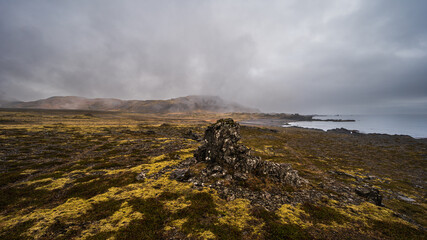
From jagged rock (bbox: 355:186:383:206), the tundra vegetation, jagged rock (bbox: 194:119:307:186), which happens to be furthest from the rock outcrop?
jagged rock (bbox: 355:186:383:206)

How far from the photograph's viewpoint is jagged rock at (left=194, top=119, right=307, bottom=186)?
59.6ft

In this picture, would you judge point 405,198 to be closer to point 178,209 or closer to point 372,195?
point 372,195

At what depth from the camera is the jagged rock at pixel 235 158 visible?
18172mm

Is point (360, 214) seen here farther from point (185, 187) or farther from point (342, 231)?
point (185, 187)

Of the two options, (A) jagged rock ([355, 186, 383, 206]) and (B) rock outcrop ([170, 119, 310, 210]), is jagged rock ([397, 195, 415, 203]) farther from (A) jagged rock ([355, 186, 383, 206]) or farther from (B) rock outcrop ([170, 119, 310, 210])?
(B) rock outcrop ([170, 119, 310, 210])

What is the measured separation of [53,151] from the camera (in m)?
32.4

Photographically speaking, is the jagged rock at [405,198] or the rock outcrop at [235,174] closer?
the rock outcrop at [235,174]

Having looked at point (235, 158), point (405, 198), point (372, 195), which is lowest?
point (405, 198)

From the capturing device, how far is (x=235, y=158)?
2053 centimetres

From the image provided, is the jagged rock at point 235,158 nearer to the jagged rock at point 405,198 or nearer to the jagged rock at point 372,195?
the jagged rock at point 372,195

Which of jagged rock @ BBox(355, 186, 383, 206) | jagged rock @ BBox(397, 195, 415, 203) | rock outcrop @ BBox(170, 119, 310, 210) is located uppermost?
rock outcrop @ BBox(170, 119, 310, 210)

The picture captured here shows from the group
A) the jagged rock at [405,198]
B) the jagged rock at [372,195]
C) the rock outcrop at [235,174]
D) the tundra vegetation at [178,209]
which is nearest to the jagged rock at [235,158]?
the rock outcrop at [235,174]

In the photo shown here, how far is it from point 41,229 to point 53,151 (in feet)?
108

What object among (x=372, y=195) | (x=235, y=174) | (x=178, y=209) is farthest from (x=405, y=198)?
(x=178, y=209)
